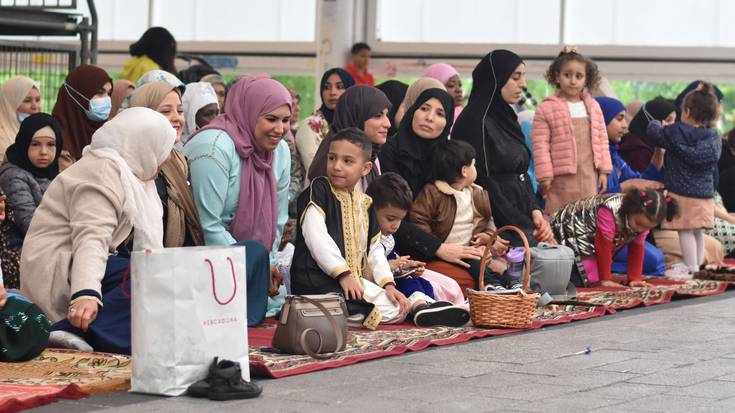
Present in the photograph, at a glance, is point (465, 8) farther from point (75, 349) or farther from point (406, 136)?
point (75, 349)

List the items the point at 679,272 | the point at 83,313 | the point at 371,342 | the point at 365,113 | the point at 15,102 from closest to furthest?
1. the point at 83,313
2. the point at 371,342
3. the point at 365,113
4. the point at 15,102
5. the point at 679,272

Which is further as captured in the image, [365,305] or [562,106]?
[562,106]

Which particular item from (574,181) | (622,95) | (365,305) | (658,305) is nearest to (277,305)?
(365,305)

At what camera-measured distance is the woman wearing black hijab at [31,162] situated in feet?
21.0

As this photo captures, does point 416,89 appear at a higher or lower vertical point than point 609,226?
higher

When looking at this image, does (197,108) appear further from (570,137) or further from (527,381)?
(527,381)

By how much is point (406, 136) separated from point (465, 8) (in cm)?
622

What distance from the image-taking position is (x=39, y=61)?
993 cm

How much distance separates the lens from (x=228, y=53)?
14.7 m

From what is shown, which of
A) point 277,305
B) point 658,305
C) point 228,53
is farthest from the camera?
point 228,53

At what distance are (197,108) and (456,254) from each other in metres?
1.84

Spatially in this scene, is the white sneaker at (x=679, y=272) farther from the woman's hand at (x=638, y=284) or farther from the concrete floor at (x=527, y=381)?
the concrete floor at (x=527, y=381)

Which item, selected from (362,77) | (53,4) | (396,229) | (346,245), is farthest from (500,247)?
(362,77)

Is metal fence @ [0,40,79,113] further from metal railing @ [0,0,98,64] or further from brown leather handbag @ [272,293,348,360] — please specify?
brown leather handbag @ [272,293,348,360]
